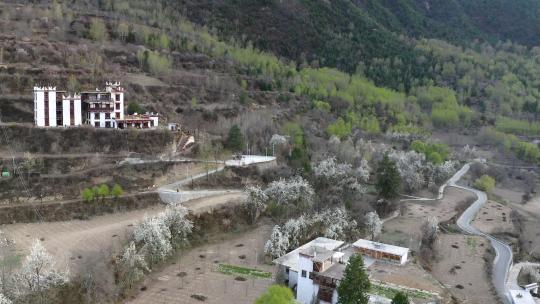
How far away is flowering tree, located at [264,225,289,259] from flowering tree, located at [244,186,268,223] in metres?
6.15

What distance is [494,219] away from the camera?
54.8 m

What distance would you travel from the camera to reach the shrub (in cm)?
6594

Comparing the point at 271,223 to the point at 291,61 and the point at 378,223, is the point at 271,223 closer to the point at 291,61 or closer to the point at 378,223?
the point at 378,223

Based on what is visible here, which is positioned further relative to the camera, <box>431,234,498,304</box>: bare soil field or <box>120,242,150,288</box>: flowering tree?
<box>431,234,498,304</box>: bare soil field

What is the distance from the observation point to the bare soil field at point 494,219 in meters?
51.6

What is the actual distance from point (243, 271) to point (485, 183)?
39726mm

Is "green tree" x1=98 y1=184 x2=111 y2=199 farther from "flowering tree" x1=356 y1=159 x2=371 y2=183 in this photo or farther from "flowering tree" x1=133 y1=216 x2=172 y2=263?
"flowering tree" x1=356 y1=159 x2=371 y2=183

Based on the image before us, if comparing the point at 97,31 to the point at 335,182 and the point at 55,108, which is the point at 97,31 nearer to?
the point at 55,108

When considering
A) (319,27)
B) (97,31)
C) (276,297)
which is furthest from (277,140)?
(319,27)

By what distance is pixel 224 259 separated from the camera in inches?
1522

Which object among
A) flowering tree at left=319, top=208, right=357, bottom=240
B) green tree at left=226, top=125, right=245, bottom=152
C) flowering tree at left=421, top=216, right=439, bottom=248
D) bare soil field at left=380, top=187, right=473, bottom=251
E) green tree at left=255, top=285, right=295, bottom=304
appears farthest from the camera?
green tree at left=226, top=125, right=245, bottom=152

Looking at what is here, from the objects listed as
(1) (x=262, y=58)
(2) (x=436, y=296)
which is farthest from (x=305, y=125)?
(2) (x=436, y=296)

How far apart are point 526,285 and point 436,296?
9434mm

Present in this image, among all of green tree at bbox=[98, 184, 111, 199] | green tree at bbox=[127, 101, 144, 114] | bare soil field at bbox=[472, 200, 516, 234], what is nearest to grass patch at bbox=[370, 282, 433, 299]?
green tree at bbox=[98, 184, 111, 199]
